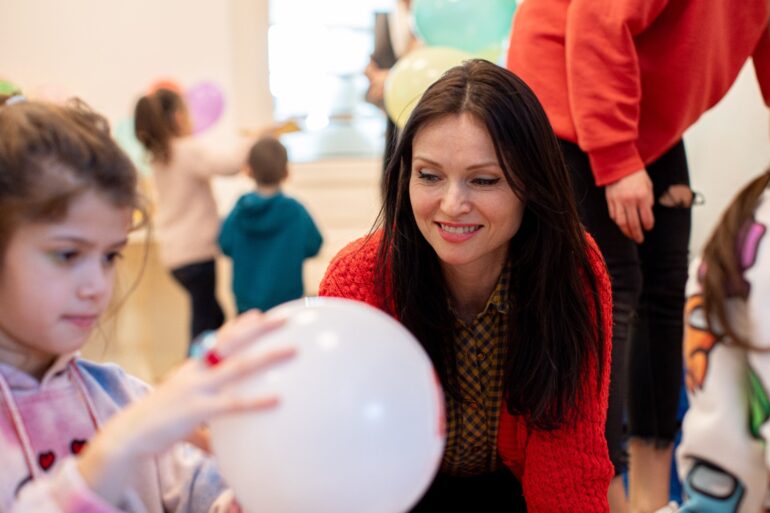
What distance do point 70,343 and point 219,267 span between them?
3392 millimetres

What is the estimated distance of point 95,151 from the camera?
848 millimetres

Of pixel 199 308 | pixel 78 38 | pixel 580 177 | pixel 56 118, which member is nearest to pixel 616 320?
pixel 580 177

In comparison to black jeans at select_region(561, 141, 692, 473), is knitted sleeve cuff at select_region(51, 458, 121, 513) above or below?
above

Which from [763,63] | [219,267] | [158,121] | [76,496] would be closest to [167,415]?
[76,496]

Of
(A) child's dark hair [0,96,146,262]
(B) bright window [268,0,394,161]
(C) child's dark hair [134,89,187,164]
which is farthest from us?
(B) bright window [268,0,394,161]

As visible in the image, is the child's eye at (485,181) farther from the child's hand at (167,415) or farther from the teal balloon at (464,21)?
the teal balloon at (464,21)

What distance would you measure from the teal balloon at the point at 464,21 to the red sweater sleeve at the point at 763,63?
76 centimetres

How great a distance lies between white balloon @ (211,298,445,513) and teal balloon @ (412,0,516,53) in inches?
63.9

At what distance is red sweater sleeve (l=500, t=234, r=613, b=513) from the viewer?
4.12 ft

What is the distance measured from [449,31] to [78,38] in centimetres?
251

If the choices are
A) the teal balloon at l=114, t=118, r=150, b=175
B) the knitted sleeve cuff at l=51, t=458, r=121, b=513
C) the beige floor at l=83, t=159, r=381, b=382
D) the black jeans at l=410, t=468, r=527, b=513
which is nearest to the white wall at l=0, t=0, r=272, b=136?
the teal balloon at l=114, t=118, r=150, b=175

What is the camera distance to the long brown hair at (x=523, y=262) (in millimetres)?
1211

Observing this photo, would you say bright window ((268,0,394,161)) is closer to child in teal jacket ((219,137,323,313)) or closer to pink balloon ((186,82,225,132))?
pink balloon ((186,82,225,132))

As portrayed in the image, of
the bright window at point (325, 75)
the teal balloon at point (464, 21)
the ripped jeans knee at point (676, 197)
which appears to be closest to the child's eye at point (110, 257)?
the ripped jeans knee at point (676, 197)
